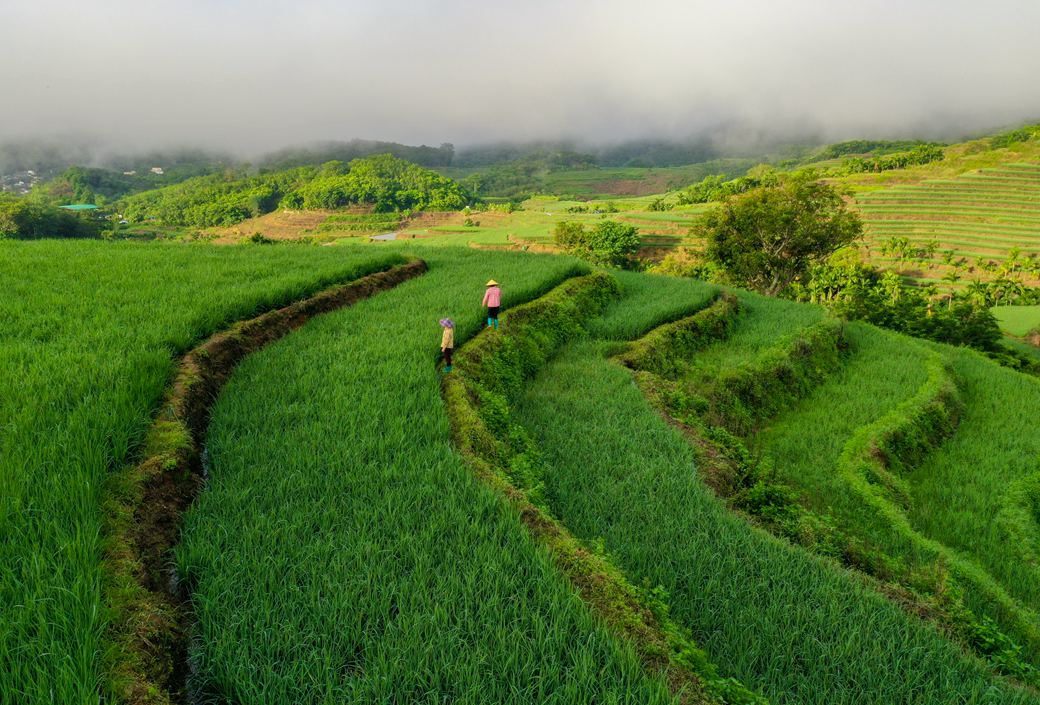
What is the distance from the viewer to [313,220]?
9375 cm

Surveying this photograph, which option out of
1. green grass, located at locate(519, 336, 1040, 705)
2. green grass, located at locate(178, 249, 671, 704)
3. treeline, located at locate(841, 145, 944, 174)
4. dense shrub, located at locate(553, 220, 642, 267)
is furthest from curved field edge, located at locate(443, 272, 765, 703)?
treeline, located at locate(841, 145, 944, 174)

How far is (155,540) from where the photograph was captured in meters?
2.84

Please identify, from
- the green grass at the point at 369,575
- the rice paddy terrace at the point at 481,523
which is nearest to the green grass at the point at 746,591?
the rice paddy terrace at the point at 481,523

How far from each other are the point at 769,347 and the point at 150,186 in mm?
175411

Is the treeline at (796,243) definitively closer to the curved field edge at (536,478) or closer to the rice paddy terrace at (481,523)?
the rice paddy terrace at (481,523)

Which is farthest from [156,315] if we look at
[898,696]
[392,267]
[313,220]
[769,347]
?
[313,220]

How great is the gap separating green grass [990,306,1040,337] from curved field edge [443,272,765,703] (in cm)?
3978

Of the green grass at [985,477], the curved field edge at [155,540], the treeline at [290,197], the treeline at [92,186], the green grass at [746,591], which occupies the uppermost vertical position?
the treeline at [92,186]

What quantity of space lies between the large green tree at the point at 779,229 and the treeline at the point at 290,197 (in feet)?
292

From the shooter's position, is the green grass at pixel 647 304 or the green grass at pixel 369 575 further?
the green grass at pixel 647 304

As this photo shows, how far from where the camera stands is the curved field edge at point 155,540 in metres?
2.05

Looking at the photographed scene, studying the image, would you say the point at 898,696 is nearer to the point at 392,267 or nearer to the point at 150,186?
the point at 392,267

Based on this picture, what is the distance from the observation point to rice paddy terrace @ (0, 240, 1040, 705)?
2.27 m

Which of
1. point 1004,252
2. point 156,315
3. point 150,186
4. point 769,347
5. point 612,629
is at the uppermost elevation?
point 150,186
